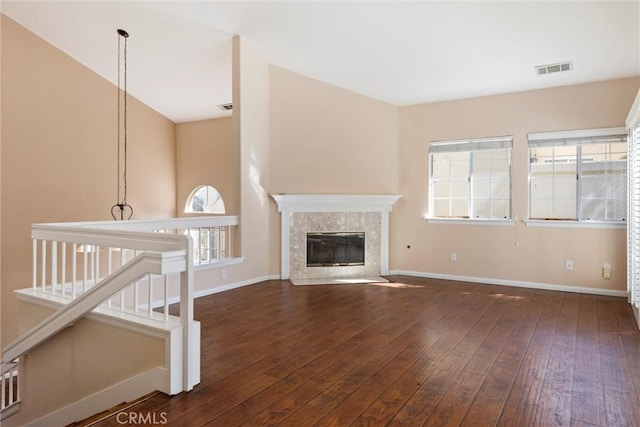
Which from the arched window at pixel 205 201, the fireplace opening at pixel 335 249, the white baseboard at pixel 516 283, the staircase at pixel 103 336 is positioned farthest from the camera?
the arched window at pixel 205 201

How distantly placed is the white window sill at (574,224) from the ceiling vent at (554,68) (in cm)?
191

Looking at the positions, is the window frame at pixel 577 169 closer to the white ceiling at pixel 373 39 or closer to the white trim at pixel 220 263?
the white ceiling at pixel 373 39

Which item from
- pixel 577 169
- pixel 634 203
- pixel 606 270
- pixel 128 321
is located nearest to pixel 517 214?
pixel 577 169

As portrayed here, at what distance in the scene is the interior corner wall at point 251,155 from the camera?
4875 mm

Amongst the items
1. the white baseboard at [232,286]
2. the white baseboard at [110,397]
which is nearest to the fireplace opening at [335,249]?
the white baseboard at [232,286]

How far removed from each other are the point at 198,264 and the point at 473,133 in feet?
13.9

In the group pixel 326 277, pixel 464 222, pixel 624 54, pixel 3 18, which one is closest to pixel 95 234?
pixel 326 277

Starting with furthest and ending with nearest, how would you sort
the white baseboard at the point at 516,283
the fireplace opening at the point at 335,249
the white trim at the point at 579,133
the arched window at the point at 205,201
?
the arched window at the point at 205,201, the fireplace opening at the point at 335,249, the white baseboard at the point at 516,283, the white trim at the point at 579,133

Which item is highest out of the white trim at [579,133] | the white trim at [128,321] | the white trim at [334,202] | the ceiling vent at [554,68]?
the ceiling vent at [554,68]

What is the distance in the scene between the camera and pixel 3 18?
4871 millimetres

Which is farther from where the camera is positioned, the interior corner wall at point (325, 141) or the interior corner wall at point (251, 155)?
the interior corner wall at point (325, 141)

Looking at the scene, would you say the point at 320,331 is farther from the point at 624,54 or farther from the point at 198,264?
the point at 624,54

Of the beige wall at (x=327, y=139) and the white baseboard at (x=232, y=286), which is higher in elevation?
the beige wall at (x=327, y=139)

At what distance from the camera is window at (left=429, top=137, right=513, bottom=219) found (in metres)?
5.39
